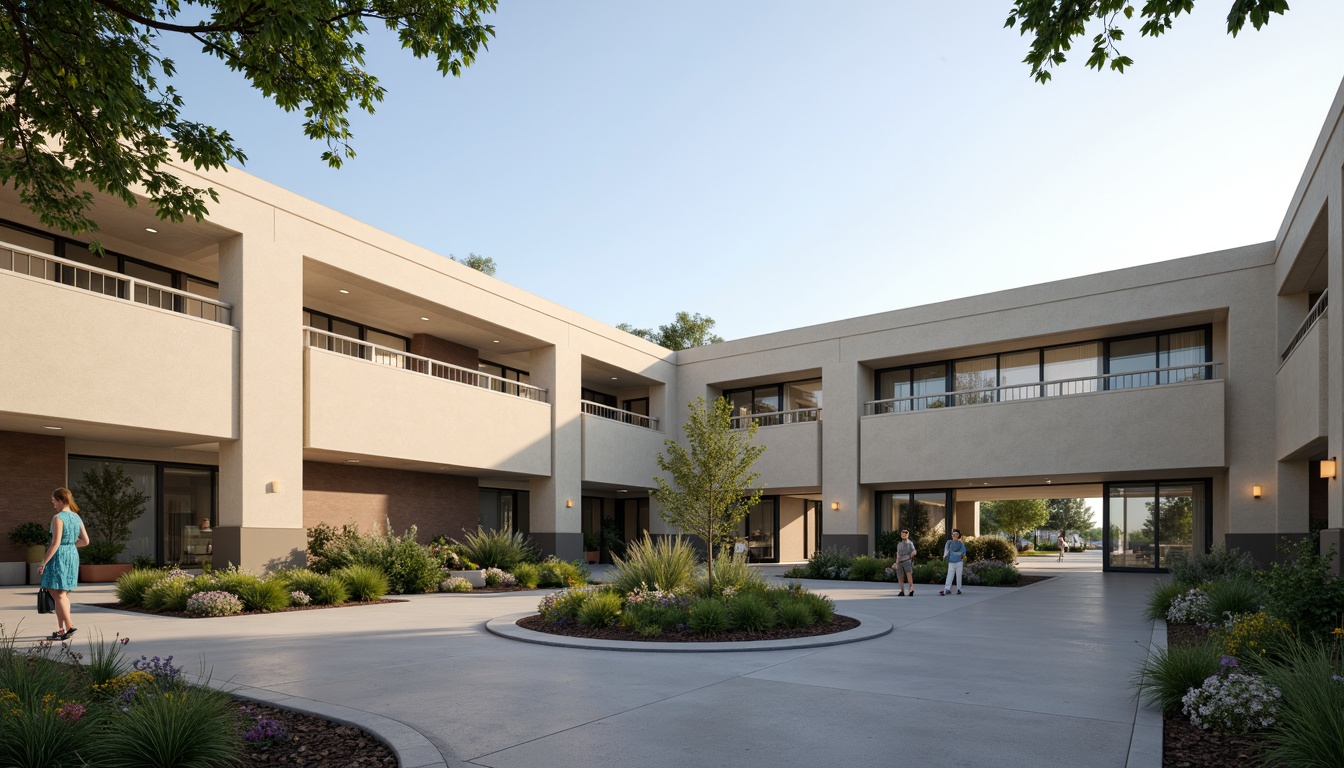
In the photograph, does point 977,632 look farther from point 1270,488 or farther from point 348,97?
point 1270,488

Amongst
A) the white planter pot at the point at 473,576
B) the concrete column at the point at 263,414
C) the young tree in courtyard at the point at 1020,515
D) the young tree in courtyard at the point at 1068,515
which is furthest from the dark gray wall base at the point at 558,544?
the young tree in courtyard at the point at 1068,515

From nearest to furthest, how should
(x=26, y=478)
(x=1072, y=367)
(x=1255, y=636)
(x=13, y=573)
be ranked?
(x=1255, y=636)
(x=13, y=573)
(x=26, y=478)
(x=1072, y=367)

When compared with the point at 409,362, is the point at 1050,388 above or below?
below

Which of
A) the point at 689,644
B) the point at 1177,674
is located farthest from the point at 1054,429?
the point at 1177,674

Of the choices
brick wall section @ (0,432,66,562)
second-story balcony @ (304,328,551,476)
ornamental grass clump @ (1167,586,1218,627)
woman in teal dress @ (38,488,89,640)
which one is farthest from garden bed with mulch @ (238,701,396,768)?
brick wall section @ (0,432,66,562)

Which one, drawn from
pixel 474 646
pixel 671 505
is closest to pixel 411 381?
pixel 671 505

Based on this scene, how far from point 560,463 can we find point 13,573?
14.3 metres

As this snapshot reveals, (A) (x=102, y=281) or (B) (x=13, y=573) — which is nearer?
(B) (x=13, y=573)

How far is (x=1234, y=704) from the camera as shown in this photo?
20.9 feet

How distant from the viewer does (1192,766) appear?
19.1 feet

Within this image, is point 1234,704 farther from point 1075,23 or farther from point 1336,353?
point 1336,353

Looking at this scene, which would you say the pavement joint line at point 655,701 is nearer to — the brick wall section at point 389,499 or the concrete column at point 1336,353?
the concrete column at point 1336,353

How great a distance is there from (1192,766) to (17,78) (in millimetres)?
12058

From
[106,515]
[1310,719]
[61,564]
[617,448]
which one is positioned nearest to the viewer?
[1310,719]
